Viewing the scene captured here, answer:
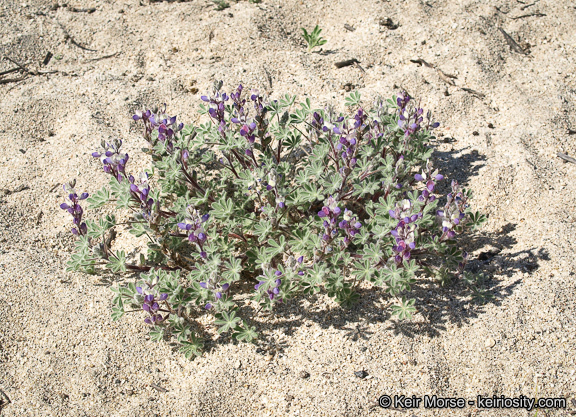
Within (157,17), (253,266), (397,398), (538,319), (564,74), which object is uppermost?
(157,17)

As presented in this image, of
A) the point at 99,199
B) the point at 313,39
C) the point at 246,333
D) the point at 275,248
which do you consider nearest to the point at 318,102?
the point at 313,39

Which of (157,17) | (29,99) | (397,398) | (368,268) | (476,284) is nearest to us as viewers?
(397,398)

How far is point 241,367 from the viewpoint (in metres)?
3.27

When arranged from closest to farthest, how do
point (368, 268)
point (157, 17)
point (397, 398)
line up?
point (397, 398)
point (368, 268)
point (157, 17)

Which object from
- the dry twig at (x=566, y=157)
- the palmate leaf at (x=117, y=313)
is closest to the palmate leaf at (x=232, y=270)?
the palmate leaf at (x=117, y=313)

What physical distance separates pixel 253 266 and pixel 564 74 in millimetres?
3829

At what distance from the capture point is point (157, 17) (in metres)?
5.93

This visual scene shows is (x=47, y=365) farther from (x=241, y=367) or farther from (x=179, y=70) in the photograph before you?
(x=179, y=70)

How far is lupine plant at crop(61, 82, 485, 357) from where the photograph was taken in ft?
10.5

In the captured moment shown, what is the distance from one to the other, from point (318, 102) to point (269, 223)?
184 cm

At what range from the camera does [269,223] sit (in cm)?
351

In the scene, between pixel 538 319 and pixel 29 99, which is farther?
pixel 29 99

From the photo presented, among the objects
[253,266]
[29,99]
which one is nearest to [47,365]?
[253,266]

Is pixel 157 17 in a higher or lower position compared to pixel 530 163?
higher
